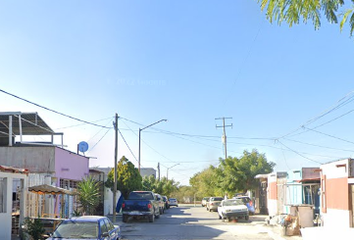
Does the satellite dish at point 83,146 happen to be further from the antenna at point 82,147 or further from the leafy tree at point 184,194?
the leafy tree at point 184,194

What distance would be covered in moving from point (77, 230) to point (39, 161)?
1117cm

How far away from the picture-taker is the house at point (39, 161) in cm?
2153

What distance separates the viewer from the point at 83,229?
1258cm

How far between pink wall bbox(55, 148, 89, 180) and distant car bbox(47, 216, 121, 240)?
10.7 m

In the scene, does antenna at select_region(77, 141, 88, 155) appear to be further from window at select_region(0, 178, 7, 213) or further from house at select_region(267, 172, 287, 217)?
window at select_region(0, 178, 7, 213)

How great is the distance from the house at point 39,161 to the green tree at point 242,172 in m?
16.7

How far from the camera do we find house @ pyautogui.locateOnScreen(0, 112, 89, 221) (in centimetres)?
2153

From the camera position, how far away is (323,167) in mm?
20750

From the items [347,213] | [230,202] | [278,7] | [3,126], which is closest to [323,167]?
[347,213]

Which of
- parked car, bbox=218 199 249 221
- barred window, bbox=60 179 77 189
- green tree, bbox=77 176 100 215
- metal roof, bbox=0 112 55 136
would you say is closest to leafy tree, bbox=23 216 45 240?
green tree, bbox=77 176 100 215

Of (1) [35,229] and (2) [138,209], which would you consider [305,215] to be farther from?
(1) [35,229]

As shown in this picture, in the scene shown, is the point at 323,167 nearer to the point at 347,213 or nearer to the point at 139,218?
the point at 347,213

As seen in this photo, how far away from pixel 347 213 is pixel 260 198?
22708 millimetres

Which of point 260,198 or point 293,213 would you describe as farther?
point 260,198
